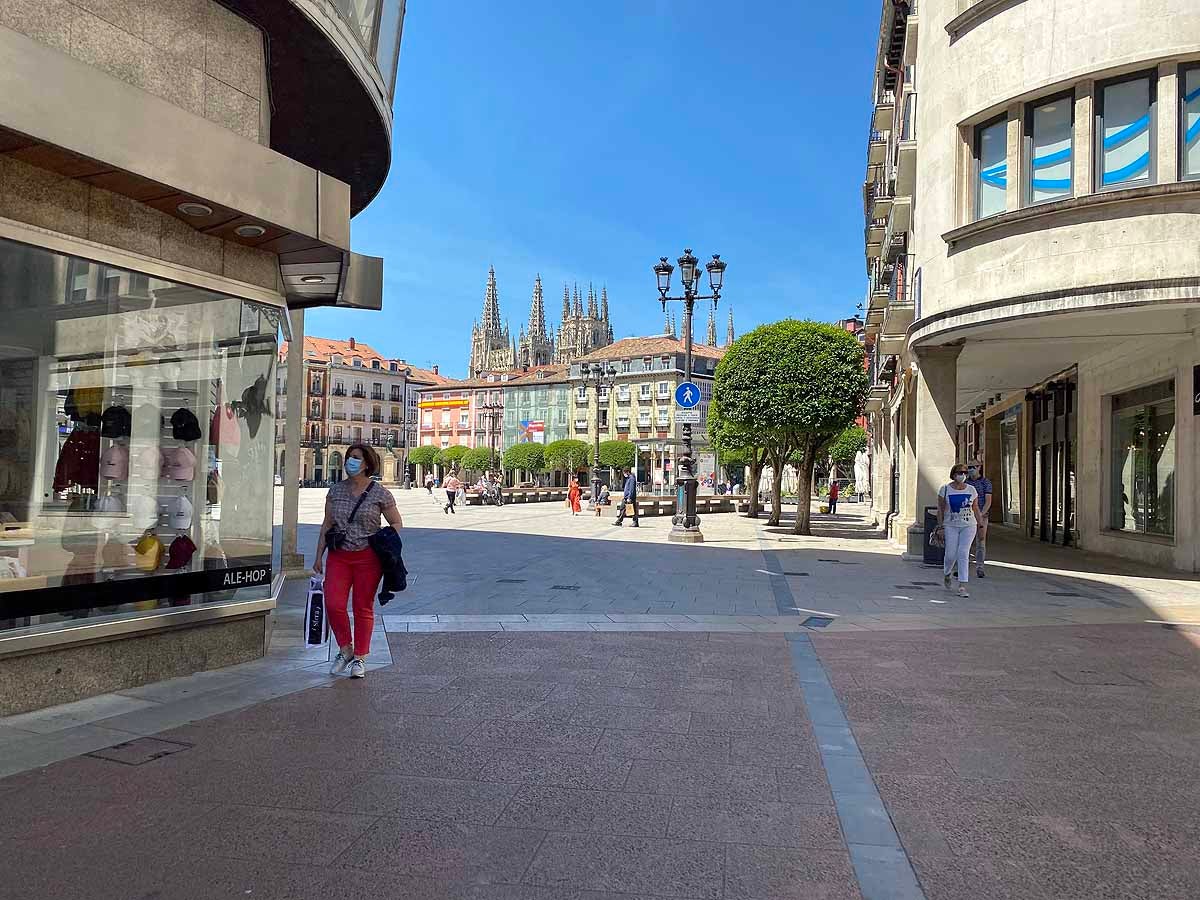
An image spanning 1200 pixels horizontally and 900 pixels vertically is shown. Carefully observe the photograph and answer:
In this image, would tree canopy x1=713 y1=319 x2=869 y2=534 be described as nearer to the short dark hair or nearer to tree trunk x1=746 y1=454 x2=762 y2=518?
tree trunk x1=746 y1=454 x2=762 y2=518

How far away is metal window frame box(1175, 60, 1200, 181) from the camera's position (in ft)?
40.1

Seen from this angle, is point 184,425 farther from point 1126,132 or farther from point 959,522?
point 1126,132

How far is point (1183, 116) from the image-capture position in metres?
12.3

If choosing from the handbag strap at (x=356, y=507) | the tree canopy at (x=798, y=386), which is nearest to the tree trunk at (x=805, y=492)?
the tree canopy at (x=798, y=386)

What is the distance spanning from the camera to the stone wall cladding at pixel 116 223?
205 inches

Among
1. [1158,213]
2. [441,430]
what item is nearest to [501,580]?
[1158,213]

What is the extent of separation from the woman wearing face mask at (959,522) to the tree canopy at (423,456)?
101009 millimetres

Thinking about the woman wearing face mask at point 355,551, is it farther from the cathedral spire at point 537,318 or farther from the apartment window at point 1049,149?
the cathedral spire at point 537,318

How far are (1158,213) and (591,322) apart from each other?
132 metres

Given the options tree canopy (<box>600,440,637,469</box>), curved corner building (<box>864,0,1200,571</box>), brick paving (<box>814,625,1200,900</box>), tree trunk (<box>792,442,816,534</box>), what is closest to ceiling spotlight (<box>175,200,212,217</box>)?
brick paving (<box>814,625,1200,900</box>)

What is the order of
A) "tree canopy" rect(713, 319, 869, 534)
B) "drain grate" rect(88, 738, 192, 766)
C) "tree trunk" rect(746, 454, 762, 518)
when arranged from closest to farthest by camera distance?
"drain grate" rect(88, 738, 192, 766) → "tree canopy" rect(713, 319, 869, 534) → "tree trunk" rect(746, 454, 762, 518)

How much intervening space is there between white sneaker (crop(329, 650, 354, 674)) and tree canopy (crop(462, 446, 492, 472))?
316 ft

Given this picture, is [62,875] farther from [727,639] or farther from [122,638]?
[727,639]

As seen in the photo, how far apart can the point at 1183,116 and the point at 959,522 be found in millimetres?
6373
